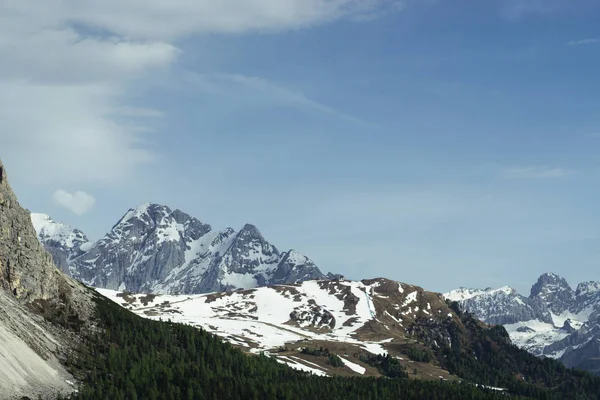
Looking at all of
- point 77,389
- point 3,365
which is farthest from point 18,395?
point 77,389

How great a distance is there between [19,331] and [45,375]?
57.7ft

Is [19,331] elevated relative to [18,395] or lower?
elevated

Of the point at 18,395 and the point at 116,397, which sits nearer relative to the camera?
the point at 18,395

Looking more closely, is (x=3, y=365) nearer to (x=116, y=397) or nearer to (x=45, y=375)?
(x=45, y=375)

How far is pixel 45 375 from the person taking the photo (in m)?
189

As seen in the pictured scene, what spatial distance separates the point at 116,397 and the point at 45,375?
1919 cm

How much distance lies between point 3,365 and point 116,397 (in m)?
30.2

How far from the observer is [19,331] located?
199 m

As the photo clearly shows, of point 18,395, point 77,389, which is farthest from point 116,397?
point 18,395

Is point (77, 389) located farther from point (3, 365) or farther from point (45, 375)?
point (3, 365)

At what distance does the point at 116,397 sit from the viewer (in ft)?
625

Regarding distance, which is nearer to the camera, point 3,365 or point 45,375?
point 3,365

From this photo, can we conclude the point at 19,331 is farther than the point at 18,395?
Yes

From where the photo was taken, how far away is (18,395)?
169 m
